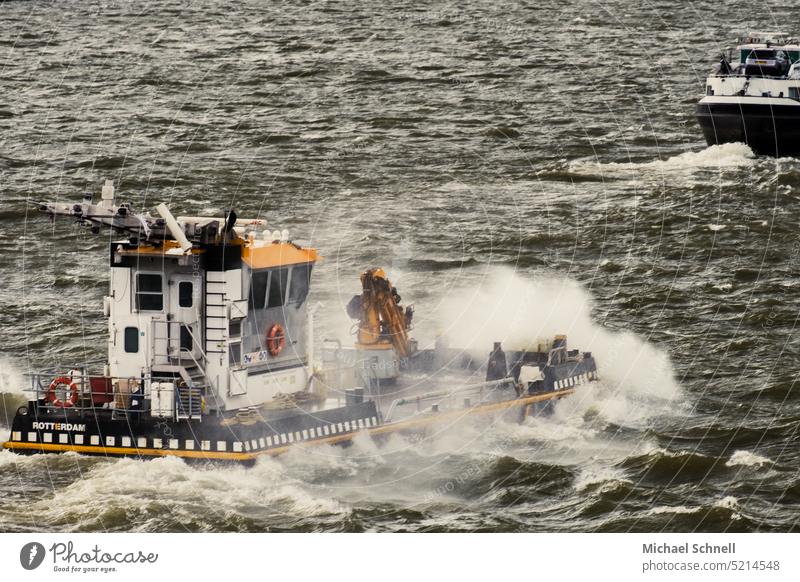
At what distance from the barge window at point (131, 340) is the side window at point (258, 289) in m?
2.81

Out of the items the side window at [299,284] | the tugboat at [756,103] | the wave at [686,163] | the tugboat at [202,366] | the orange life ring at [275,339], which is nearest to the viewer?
→ the tugboat at [202,366]

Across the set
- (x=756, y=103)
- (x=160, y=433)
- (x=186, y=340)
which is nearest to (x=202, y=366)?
(x=186, y=340)

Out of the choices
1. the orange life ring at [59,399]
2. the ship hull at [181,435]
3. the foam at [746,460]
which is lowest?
the foam at [746,460]

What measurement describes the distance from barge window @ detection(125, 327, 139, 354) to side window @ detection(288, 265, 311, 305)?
400 centimetres

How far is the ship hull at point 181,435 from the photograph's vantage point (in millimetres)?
43438

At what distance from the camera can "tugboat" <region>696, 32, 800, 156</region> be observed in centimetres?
8481

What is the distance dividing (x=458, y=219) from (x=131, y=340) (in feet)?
84.5

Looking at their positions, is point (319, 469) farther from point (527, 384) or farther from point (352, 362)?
point (527, 384)

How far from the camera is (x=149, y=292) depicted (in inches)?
1724

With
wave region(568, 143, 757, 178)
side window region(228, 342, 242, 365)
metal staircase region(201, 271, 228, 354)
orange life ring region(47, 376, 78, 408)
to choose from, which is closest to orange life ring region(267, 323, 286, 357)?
side window region(228, 342, 242, 365)

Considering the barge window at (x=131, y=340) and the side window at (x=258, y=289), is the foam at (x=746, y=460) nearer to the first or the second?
the side window at (x=258, y=289)

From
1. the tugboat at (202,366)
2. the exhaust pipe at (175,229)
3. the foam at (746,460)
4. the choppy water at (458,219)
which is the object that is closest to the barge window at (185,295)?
the tugboat at (202,366)

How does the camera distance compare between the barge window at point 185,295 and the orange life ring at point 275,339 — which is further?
the orange life ring at point 275,339

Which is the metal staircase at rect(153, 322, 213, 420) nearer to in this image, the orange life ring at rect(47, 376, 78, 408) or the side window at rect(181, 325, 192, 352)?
the side window at rect(181, 325, 192, 352)
